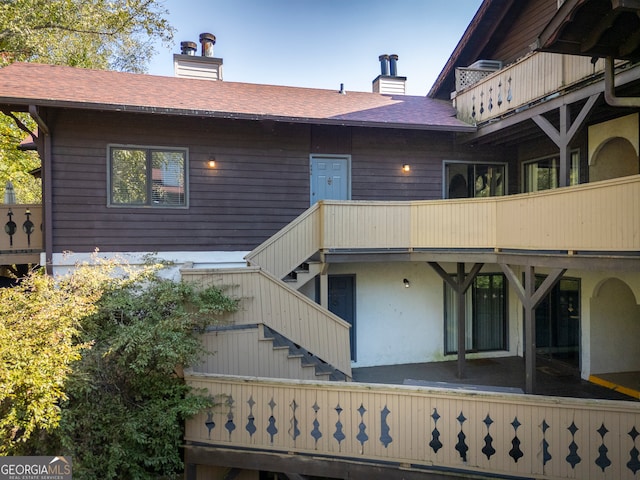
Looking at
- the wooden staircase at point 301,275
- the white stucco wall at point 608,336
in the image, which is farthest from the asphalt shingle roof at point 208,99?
the white stucco wall at point 608,336

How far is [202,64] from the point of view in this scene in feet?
41.5

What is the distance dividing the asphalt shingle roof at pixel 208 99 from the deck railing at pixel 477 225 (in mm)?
2396

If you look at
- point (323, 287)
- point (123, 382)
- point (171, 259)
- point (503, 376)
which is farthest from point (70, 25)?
point (503, 376)

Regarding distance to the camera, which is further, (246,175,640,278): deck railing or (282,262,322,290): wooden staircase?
(282,262,322,290): wooden staircase

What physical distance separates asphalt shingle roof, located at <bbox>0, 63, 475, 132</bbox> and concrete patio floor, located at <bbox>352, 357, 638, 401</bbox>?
5.97 meters

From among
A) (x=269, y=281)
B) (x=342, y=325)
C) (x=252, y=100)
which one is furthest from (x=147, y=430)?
(x=252, y=100)

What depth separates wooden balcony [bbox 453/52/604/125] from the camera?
759 centimetres

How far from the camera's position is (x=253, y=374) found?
22.4 ft

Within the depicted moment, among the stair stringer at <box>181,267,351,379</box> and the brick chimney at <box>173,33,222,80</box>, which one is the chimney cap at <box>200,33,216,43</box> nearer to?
the brick chimney at <box>173,33,222,80</box>

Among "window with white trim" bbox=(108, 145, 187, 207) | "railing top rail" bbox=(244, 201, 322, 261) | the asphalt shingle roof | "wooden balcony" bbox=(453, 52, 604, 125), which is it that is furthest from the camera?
"window with white trim" bbox=(108, 145, 187, 207)

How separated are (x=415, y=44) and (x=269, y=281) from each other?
18403mm

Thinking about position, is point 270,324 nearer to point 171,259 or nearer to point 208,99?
point 171,259

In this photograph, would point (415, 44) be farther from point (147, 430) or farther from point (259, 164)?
point (147, 430)

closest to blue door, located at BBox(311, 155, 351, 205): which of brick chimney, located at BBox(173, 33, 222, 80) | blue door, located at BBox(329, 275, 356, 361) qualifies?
blue door, located at BBox(329, 275, 356, 361)
